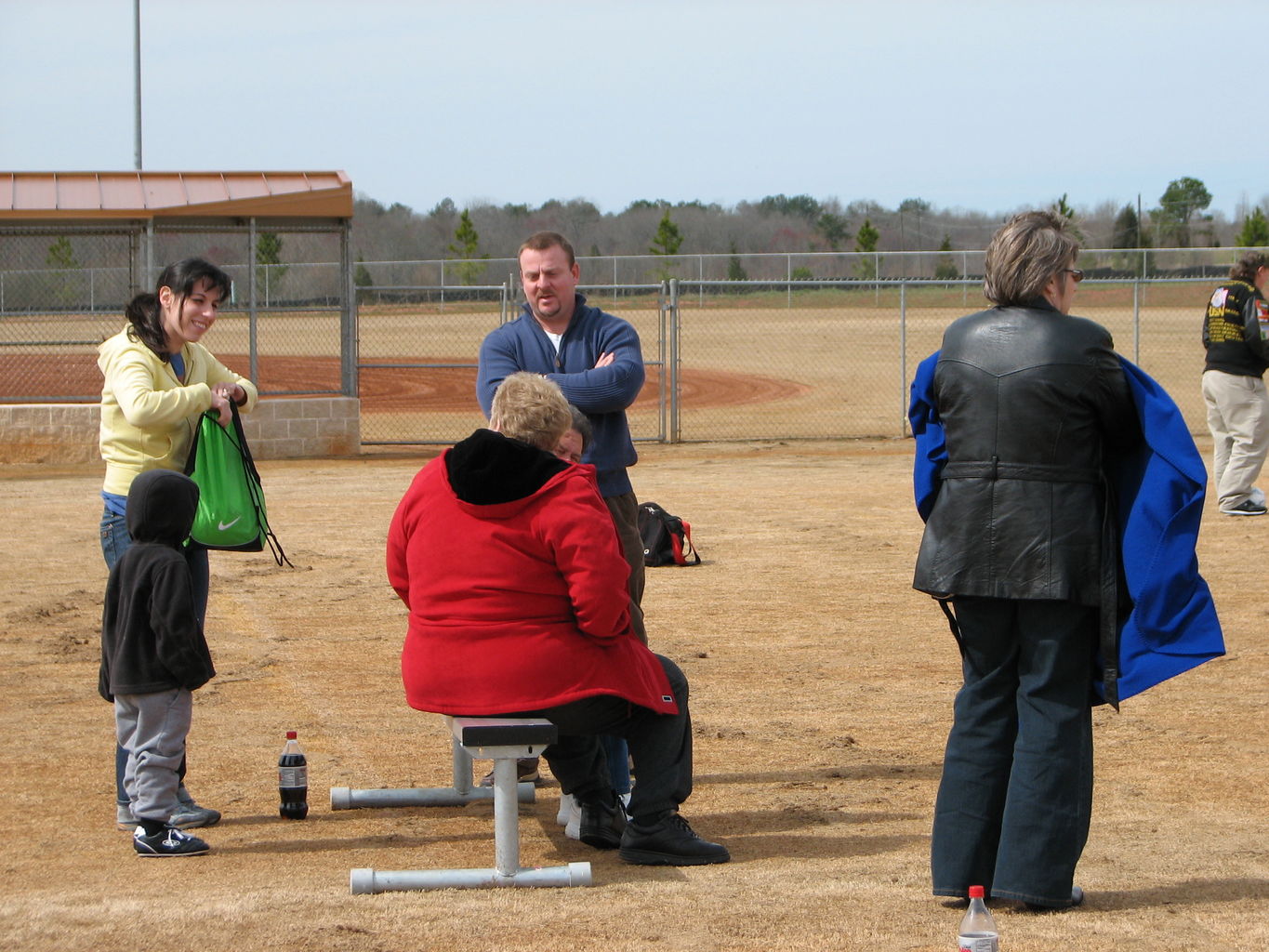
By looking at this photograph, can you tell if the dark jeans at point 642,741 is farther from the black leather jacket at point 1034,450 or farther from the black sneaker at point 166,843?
the black sneaker at point 166,843

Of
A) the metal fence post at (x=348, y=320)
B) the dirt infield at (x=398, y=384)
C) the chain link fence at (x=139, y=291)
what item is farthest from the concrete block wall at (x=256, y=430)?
the dirt infield at (x=398, y=384)

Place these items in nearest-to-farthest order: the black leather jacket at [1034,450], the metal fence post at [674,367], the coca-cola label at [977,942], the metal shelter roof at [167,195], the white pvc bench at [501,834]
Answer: the coca-cola label at [977,942]
the black leather jacket at [1034,450]
the white pvc bench at [501,834]
the metal shelter roof at [167,195]
the metal fence post at [674,367]

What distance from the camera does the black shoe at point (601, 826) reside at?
195 inches

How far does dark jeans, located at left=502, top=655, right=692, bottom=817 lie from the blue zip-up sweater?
785 mm

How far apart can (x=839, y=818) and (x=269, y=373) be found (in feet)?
92.6

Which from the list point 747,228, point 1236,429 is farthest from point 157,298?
point 747,228

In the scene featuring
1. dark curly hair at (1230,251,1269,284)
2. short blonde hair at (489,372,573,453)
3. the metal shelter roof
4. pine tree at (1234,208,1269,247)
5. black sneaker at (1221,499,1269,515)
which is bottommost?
black sneaker at (1221,499,1269,515)

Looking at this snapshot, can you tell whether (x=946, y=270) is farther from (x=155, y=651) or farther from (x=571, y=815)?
(x=155, y=651)

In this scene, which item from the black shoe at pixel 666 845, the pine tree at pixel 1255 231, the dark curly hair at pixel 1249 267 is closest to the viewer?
the black shoe at pixel 666 845

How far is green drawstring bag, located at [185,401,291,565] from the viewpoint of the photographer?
5176mm

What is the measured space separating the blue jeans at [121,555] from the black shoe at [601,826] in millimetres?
1380

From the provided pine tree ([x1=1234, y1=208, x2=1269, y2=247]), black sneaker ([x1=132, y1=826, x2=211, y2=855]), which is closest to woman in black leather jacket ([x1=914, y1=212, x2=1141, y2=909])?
black sneaker ([x1=132, y1=826, x2=211, y2=855])

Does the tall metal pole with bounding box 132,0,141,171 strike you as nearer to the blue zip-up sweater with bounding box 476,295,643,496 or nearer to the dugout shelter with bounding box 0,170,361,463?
the dugout shelter with bounding box 0,170,361,463

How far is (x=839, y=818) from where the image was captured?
5.29 meters
